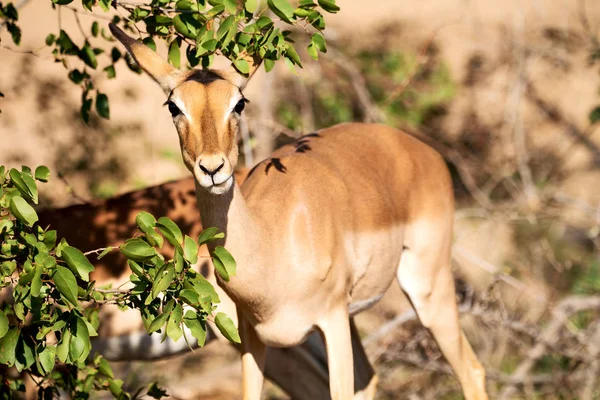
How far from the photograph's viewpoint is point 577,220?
907cm

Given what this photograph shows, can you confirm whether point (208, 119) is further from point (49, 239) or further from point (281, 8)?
point (49, 239)

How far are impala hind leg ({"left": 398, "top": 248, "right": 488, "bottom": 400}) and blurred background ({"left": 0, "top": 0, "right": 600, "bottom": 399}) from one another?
1.92 m

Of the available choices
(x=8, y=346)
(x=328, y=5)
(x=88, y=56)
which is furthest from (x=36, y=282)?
(x=88, y=56)

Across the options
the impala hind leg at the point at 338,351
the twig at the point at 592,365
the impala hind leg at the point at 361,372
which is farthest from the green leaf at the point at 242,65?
the twig at the point at 592,365

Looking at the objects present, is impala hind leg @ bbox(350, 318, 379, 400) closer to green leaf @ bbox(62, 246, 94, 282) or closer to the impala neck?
the impala neck

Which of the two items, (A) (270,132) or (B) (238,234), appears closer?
(B) (238,234)

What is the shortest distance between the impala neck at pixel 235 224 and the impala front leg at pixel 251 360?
56 centimetres

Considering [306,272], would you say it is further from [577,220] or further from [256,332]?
[577,220]

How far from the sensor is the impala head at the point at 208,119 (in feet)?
11.0

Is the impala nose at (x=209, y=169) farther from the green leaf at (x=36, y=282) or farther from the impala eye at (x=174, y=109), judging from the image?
the green leaf at (x=36, y=282)

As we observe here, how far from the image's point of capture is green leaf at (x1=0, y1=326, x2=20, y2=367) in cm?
314

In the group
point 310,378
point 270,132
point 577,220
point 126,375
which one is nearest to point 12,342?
point 310,378

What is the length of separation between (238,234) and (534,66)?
651 cm

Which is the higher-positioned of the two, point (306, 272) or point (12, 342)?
point (12, 342)
